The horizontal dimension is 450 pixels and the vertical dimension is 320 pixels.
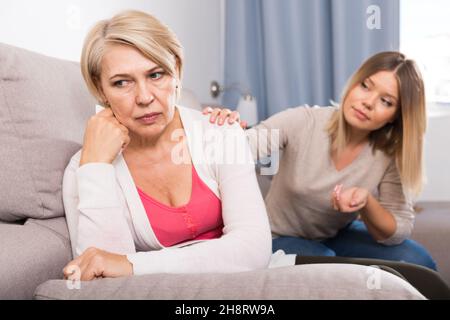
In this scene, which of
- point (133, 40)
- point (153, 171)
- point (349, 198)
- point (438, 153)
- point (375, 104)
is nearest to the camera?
point (133, 40)

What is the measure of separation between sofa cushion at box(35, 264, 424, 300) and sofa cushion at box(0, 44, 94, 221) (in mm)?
338

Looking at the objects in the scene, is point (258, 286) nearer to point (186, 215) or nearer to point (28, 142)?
point (186, 215)

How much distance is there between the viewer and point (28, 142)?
98cm

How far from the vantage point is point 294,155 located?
4.98 ft

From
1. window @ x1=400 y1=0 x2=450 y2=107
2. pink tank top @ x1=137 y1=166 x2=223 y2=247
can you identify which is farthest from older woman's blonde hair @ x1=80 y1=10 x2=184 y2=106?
window @ x1=400 y1=0 x2=450 y2=107

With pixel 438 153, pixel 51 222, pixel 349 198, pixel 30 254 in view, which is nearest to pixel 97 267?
pixel 30 254

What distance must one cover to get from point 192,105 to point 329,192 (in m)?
0.57

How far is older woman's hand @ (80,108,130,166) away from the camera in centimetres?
98

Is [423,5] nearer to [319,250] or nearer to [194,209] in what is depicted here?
[319,250]

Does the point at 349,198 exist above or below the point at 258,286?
below

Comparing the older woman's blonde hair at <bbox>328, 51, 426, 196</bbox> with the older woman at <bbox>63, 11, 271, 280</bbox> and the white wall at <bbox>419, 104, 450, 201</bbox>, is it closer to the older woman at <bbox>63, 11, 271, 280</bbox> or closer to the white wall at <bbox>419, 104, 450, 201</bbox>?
the older woman at <bbox>63, 11, 271, 280</bbox>

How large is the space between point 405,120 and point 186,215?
2.42ft

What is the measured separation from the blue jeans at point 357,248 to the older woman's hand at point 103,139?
627 millimetres
